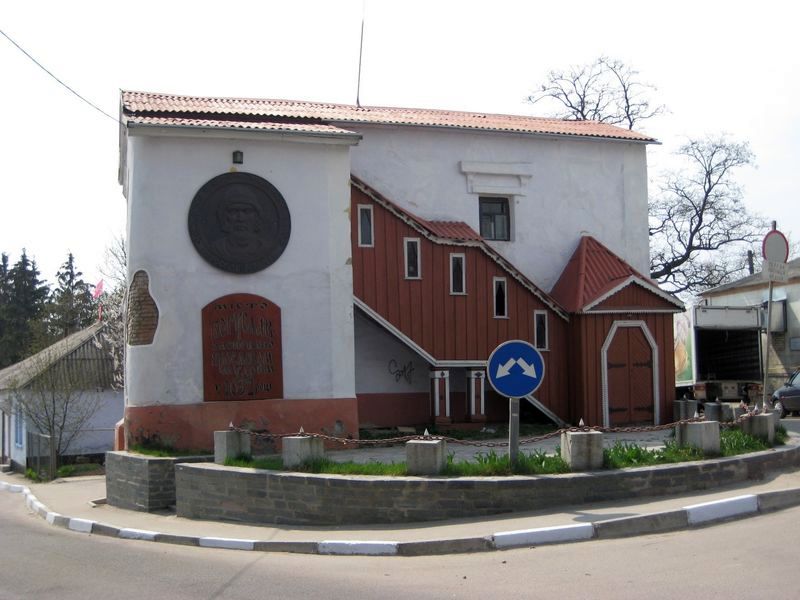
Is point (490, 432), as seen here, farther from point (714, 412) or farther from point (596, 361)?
point (714, 412)

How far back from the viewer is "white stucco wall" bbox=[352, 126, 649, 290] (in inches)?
859

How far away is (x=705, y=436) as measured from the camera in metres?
11.8

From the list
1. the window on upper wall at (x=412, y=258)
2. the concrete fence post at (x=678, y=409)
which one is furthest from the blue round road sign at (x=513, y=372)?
the concrete fence post at (x=678, y=409)

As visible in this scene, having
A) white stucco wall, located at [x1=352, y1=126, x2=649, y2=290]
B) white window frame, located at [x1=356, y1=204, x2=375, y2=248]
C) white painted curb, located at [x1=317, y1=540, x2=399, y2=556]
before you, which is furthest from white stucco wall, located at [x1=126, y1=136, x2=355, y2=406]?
white painted curb, located at [x1=317, y1=540, x2=399, y2=556]

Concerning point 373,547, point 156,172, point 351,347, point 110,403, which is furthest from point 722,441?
point 110,403

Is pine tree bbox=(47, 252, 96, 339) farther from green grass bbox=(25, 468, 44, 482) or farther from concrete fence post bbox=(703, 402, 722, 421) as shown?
concrete fence post bbox=(703, 402, 722, 421)

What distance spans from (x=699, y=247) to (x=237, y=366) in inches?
1186

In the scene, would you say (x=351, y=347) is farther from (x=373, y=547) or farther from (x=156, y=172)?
(x=373, y=547)

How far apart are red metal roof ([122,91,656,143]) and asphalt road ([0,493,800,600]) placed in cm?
918

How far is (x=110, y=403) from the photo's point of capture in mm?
31188

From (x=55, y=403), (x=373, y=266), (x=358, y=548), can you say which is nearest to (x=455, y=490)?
(x=358, y=548)

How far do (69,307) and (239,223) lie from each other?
3338 centimetres

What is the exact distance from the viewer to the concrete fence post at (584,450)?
36.3 feet

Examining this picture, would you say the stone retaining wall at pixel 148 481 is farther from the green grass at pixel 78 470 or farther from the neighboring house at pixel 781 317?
the neighboring house at pixel 781 317
